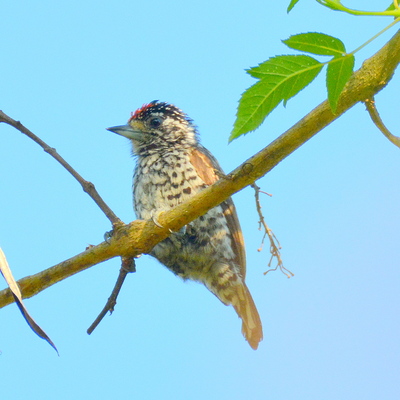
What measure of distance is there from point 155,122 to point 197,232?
4.95 feet

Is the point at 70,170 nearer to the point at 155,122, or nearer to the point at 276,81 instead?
the point at 276,81

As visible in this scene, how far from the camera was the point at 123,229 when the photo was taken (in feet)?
10.0

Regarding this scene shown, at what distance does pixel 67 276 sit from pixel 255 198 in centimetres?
103

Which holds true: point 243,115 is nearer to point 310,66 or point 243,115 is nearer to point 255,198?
point 310,66

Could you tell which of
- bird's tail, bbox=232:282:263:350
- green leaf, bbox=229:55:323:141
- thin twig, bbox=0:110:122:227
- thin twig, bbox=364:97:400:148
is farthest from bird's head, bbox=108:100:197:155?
green leaf, bbox=229:55:323:141

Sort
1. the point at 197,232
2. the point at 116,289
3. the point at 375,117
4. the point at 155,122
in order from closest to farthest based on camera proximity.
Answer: the point at 375,117
the point at 116,289
the point at 197,232
the point at 155,122

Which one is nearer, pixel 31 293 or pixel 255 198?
pixel 31 293

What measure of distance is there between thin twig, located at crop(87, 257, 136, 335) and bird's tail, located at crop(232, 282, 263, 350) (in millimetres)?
2493

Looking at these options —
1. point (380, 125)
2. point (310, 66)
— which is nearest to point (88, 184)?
point (380, 125)

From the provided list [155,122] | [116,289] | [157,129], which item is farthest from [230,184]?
[155,122]

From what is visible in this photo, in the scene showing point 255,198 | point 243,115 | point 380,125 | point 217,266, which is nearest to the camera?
point 243,115

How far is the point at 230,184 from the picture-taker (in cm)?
263

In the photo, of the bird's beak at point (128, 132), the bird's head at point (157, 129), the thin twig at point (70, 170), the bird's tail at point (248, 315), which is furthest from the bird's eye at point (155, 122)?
the thin twig at point (70, 170)

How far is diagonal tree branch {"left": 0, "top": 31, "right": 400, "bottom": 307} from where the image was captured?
82.7 inches
